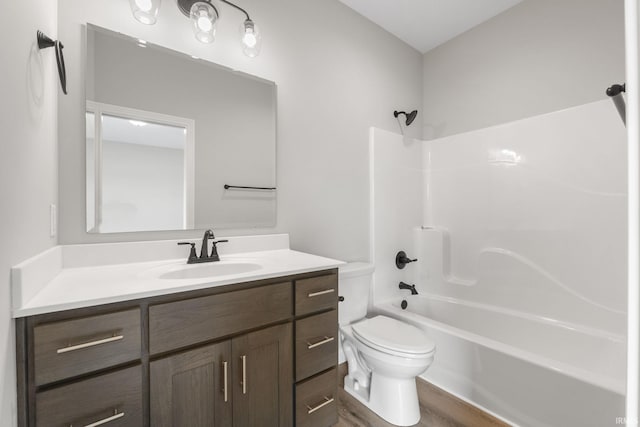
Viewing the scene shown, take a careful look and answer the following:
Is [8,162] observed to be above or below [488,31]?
below

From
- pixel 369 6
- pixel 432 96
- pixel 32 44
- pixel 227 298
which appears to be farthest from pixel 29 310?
pixel 432 96

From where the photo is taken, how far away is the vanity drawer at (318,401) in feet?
3.92

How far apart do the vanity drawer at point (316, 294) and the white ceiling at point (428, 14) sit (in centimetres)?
203

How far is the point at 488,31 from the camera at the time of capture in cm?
219

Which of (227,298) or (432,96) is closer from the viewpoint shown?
(227,298)

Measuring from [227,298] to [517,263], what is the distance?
208cm

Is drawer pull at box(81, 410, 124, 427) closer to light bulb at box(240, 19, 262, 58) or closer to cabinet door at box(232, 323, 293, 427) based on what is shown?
cabinet door at box(232, 323, 293, 427)

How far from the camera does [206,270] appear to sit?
1.28m

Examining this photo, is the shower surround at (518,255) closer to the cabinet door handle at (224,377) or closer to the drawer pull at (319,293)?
the drawer pull at (319,293)

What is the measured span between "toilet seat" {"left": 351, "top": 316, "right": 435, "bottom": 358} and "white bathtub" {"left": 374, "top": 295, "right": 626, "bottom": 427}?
292mm

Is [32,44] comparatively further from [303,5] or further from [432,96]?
[432,96]

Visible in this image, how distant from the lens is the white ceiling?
200cm

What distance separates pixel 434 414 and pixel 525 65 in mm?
2457

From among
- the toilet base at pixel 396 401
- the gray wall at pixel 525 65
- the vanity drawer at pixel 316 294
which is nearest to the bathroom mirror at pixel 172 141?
the vanity drawer at pixel 316 294
